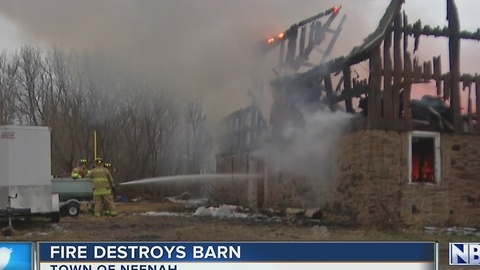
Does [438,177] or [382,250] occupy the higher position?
[438,177]

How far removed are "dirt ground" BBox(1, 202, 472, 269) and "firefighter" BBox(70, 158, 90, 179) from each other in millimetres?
261

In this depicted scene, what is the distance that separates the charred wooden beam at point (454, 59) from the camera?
3616 mm

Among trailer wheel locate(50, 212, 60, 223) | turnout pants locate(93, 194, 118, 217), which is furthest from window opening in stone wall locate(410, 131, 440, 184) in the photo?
trailer wheel locate(50, 212, 60, 223)

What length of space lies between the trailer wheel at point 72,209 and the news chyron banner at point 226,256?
180 millimetres

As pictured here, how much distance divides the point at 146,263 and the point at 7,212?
0.87 m

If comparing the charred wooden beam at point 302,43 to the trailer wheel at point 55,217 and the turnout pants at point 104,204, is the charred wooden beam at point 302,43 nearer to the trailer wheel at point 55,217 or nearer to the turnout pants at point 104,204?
the turnout pants at point 104,204

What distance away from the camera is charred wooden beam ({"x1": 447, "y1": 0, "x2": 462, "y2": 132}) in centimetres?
362

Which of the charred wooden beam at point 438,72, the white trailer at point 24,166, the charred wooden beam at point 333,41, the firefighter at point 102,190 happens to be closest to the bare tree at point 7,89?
the white trailer at point 24,166

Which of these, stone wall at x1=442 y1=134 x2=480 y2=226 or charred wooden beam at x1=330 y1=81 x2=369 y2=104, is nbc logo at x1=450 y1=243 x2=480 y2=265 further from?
charred wooden beam at x1=330 y1=81 x2=369 y2=104

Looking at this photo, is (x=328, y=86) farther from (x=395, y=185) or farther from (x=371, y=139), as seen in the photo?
(x=395, y=185)

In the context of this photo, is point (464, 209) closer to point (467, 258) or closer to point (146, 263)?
point (467, 258)

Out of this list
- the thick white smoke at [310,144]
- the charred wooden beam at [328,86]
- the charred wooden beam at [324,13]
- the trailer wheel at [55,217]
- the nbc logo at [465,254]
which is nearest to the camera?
the trailer wheel at [55,217]

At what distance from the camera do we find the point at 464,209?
396 cm

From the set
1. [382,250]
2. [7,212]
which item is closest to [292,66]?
[382,250]
